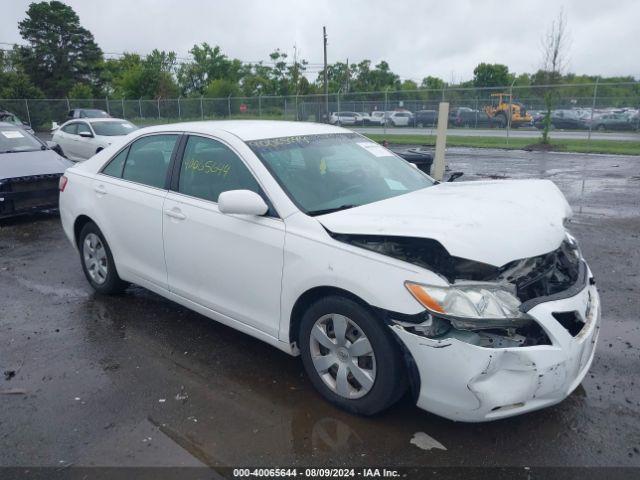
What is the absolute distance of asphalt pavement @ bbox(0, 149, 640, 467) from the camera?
2893mm

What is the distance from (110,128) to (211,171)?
39.0ft

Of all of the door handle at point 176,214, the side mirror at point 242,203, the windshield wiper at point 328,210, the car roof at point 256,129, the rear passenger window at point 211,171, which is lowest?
the door handle at point 176,214

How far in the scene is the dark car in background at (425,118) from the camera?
27172 millimetres

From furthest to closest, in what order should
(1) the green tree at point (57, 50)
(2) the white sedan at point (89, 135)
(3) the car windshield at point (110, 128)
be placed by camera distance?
(1) the green tree at point (57, 50), (3) the car windshield at point (110, 128), (2) the white sedan at point (89, 135)

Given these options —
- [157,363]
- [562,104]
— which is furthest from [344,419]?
[562,104]

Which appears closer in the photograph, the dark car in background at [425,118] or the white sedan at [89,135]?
the white sedan at [89,135]

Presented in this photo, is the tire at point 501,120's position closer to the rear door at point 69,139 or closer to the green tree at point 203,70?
the rear door at point 69,139

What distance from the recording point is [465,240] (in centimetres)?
282

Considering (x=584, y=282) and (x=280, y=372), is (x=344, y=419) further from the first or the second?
(x=584, y=282)

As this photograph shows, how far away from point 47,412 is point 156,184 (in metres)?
1.89

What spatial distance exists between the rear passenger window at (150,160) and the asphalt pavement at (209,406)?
1212 millimetres

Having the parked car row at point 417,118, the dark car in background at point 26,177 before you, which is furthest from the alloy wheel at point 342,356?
the parked car row at point 417,118

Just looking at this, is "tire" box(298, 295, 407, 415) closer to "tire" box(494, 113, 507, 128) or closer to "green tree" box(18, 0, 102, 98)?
"tire" box(494, 113, 507, 128)

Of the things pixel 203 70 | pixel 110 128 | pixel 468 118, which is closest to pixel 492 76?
pixel 203 70
